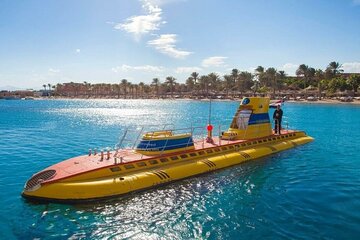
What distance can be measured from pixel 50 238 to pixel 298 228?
35.1 feet

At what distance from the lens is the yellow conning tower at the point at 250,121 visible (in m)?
28.8

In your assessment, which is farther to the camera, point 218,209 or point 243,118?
point 243,118

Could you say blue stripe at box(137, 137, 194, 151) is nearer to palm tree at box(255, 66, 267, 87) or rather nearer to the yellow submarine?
the yellow submarine

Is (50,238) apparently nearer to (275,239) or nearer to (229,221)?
(229,221)

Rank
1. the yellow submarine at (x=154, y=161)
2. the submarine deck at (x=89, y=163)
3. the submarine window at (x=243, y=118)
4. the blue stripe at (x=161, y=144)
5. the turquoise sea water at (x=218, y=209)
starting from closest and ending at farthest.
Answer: the turquoise sea water at (x=218, y=209) < the yellow submarine at (x=154, y=161) < the submarine deck at (x=89, y=163) < the blue stripe at (x=161, y=144) < the submarine window at (x=243, y=118)

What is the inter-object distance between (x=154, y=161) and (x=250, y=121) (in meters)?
12.3

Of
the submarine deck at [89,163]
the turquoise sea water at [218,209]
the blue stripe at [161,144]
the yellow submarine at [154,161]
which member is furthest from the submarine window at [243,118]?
the blue stripe at [161,144]

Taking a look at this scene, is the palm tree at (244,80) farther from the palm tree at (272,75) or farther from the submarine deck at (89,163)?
the submarine deck at (89,163)

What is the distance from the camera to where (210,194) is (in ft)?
58.7

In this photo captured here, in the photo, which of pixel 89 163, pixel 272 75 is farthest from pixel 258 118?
pixel 272 75

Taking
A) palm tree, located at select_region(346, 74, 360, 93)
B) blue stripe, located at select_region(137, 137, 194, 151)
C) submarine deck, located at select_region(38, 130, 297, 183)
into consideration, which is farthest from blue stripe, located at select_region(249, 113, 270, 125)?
palm tree, located at select_region(346, 74, 360, 93)

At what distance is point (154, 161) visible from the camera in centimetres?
2034

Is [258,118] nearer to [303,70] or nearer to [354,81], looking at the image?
[354,81]

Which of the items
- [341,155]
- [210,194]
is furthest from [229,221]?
[341,155]
